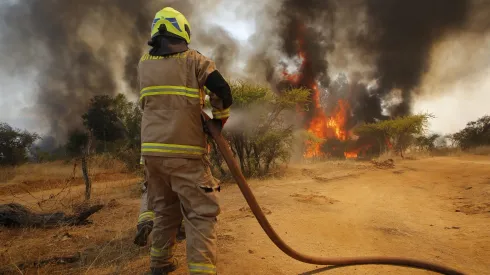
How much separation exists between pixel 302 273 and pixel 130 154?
9305 millimetres

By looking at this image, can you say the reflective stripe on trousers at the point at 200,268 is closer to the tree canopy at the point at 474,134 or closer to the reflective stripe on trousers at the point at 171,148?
the reflective stripe on trousers at the point at 171,148

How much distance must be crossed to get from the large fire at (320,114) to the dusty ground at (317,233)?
14677mm

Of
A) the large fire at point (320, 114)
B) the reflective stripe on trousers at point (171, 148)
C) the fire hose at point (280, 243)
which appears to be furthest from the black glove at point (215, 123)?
the large fire at point (320, 114)

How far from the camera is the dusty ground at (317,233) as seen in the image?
294 centimetres

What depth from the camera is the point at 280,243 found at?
102 inches

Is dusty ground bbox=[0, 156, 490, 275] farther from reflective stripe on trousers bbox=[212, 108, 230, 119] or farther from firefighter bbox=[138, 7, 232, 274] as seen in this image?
reflective stripe on trousers bbox=[212, 108, 230, 119]

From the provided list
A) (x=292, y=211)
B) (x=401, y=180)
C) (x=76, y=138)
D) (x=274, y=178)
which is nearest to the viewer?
(x=292, y=211)

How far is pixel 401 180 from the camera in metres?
8.13

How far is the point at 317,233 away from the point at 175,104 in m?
2.56

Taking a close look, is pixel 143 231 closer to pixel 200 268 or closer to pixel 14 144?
pixel 200 268

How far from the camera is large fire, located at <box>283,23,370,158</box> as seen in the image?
21625 mm

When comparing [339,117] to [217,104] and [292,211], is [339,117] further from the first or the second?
[217,104]

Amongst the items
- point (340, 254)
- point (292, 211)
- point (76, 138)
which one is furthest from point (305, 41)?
point (340, 254)

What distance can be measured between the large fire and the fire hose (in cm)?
1783
